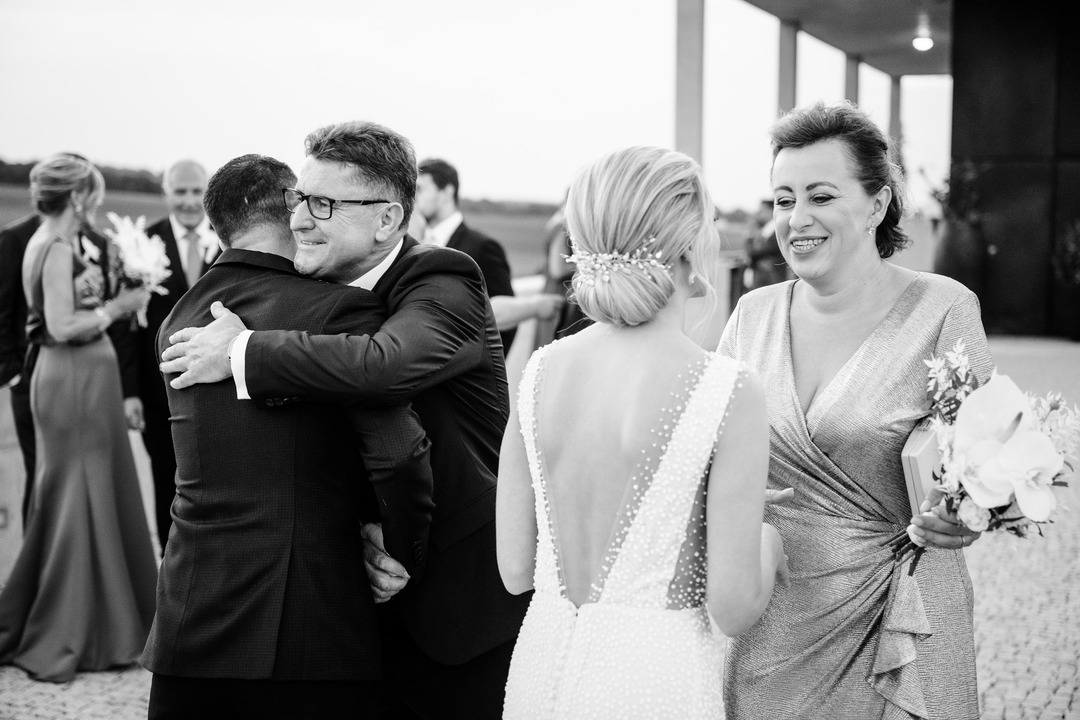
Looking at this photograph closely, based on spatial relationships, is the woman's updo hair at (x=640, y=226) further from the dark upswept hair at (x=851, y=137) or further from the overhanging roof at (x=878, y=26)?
the overhanging roof at (x=878, y=26)

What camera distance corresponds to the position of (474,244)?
228 inches

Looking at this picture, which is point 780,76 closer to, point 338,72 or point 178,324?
point 338,72

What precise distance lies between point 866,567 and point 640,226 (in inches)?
36.6

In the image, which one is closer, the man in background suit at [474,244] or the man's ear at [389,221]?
the man's ear at [389,221]

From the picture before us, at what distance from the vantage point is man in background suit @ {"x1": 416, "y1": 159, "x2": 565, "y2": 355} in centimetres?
557

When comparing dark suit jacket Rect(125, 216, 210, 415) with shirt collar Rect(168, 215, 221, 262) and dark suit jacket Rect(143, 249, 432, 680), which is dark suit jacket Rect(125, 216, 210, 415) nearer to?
shirt collar Rect(168, 215, 221, 262)

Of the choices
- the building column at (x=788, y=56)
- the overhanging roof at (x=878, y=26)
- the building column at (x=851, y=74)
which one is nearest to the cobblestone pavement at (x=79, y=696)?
the overhanging roof at (x=878, y=26)

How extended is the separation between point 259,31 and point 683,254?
39.4ft

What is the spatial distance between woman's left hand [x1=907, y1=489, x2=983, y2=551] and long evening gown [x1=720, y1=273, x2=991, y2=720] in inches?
8.4

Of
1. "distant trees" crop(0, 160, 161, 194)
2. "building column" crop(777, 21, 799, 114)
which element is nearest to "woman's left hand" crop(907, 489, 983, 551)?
"distant trees" crop(0, 160, 161, 194)

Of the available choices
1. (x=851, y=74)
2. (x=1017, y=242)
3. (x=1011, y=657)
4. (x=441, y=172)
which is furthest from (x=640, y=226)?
(x=851, y=74)

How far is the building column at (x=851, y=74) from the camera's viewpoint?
24.8 meters

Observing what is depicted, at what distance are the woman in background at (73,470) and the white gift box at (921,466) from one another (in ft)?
12.1

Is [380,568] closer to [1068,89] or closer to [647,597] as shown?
[647,597]
